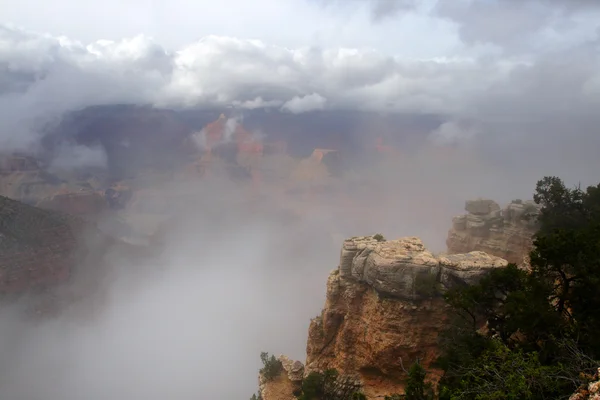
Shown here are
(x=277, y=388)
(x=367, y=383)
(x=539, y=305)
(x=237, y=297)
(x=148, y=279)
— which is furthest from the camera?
(x=148, y=279)

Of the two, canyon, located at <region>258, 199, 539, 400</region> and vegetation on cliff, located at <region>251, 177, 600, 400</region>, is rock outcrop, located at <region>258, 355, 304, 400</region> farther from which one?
vegetation on cliff, located at <region>251, 177, 600, 400</region>

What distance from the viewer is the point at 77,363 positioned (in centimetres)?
10838

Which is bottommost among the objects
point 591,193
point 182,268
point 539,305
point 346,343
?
point 346,343

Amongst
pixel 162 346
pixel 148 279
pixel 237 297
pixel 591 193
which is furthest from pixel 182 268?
pixel 591 193

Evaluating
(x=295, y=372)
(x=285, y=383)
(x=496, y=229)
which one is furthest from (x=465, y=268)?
(x=496, y=229)

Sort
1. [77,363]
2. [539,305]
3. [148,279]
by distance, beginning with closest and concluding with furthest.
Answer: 1. [539,305]
2. [77,363]
3. [148,279]

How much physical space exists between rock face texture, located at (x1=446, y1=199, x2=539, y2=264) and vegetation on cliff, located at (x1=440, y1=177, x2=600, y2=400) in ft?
76.2

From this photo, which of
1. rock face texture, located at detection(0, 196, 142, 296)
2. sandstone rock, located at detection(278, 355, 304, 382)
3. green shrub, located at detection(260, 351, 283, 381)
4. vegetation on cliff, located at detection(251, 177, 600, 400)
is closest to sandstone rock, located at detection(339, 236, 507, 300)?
vegetation on cliff, located at detection(251, 177, 600, 400)

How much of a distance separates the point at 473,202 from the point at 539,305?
3887 centimetres

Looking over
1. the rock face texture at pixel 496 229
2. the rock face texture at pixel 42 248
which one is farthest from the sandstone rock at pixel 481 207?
the rock face texture at pixel 42 248

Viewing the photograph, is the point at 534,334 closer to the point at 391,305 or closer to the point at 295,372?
the point at 391,305

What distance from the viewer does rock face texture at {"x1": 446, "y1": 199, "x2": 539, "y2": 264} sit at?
41812mm

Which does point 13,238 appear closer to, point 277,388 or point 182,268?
point 182,268

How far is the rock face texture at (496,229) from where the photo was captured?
41.8m
